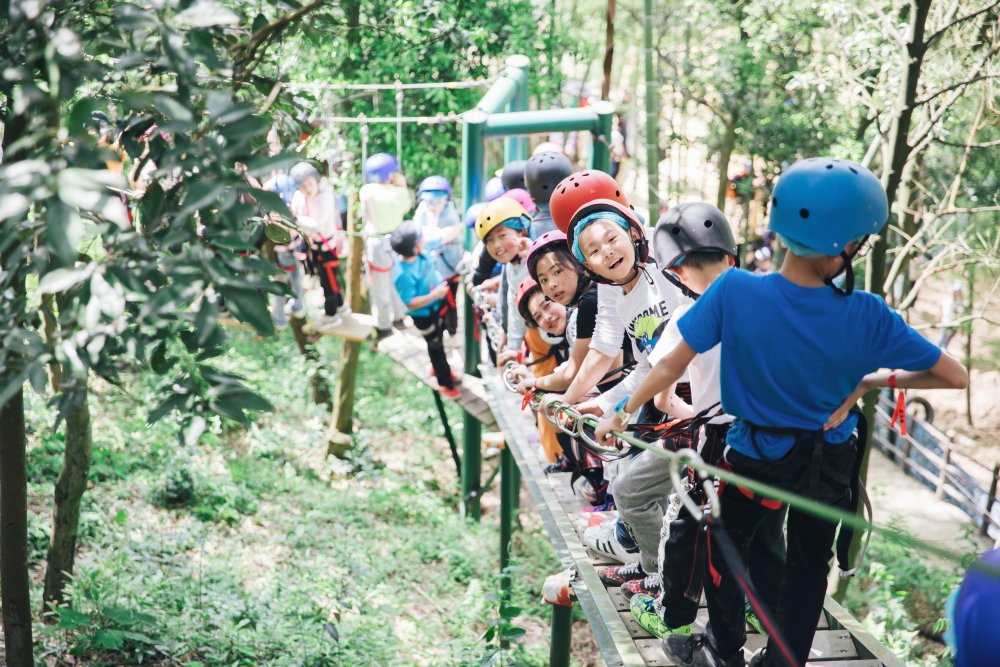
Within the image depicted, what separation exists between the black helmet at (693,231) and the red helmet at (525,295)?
1348 mm

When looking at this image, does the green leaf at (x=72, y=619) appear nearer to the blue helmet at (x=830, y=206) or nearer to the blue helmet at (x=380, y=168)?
the blue helmet at (x=830, y=206)

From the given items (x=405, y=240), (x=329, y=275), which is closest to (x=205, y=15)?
(x=405, y=240)

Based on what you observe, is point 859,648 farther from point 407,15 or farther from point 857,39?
point 407,15

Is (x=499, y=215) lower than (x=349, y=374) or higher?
higher

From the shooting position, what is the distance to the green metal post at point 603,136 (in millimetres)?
6781

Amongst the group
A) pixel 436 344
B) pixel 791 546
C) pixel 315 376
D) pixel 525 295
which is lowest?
pixel 315 376

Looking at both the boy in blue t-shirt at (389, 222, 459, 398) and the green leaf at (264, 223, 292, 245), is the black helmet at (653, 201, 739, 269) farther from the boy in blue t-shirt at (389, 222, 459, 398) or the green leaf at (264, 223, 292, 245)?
the boy in blue t-shirt at (389, 222, 459, 398)

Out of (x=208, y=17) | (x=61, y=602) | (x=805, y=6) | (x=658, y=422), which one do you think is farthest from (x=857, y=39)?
(x=61, y=602)

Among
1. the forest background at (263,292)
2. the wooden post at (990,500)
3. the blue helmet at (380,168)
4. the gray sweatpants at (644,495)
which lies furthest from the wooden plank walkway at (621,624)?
the wooden post at (990,500)

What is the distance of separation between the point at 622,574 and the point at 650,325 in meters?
1.08

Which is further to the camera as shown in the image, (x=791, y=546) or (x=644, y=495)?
(x=644, y=495)

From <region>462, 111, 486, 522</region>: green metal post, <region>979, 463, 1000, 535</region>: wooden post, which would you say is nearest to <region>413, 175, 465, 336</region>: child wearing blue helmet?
<region>462, 111, 486, 522</region>: green metal post

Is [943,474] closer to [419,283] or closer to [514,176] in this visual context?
[419,283]

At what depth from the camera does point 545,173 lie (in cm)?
519
